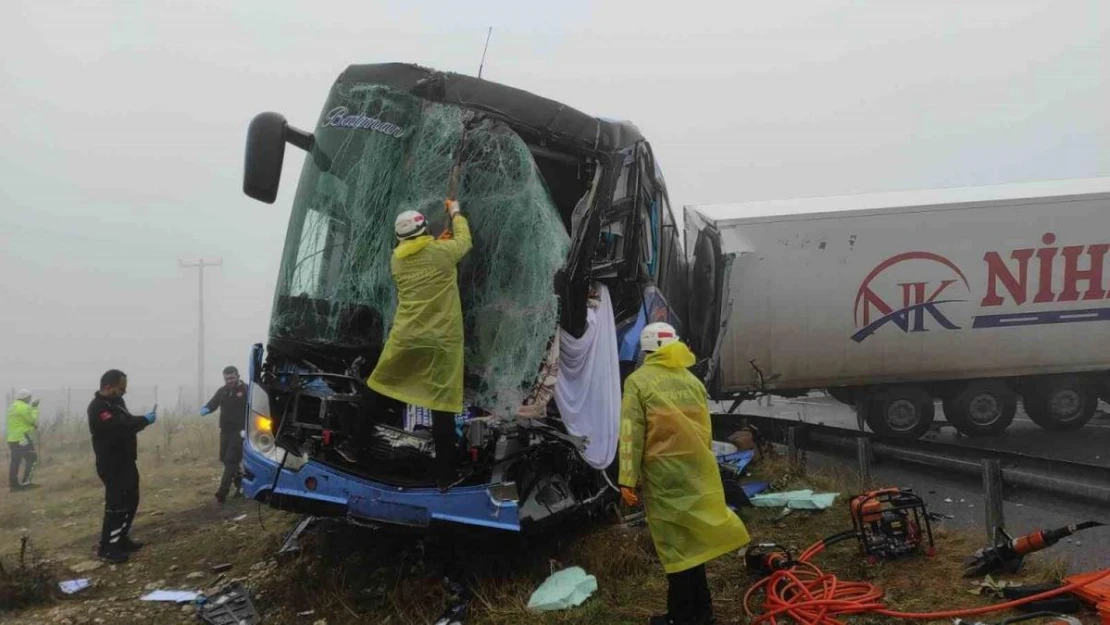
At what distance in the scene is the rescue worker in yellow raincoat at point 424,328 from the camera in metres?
3.72

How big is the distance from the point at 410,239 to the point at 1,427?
2967 centimetres

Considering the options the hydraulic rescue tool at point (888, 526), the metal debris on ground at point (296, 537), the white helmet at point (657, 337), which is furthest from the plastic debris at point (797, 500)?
the metal debris on ground at point (296, 537)

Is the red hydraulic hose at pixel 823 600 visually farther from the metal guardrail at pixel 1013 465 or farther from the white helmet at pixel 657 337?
the white helmet at pixel 657 337

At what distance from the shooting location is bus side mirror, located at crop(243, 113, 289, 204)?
4.32 meters

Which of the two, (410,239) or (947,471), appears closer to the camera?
(410,239)

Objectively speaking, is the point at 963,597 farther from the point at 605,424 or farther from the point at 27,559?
the point at 27,559

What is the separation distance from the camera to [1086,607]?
303cm

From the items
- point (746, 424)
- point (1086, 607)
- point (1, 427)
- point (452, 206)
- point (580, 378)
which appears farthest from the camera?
point (1, 427)


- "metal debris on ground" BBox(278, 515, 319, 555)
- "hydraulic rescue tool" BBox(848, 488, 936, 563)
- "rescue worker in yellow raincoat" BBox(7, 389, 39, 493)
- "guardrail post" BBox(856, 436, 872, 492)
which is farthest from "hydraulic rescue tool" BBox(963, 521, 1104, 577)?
"rescue worker in yellow raincoat" BBox(7, 389, 39, 493)

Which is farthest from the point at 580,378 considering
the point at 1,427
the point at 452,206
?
the point at 1,427

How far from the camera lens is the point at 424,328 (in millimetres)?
3730

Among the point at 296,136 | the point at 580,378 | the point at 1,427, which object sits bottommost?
the point at 1,427

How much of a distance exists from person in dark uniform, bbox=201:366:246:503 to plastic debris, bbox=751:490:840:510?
5214 millimetres

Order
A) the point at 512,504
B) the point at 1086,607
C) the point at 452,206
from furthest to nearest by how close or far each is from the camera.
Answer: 1. the point at 452,206
2. the point at 512,504
3. the point at 1086,607
